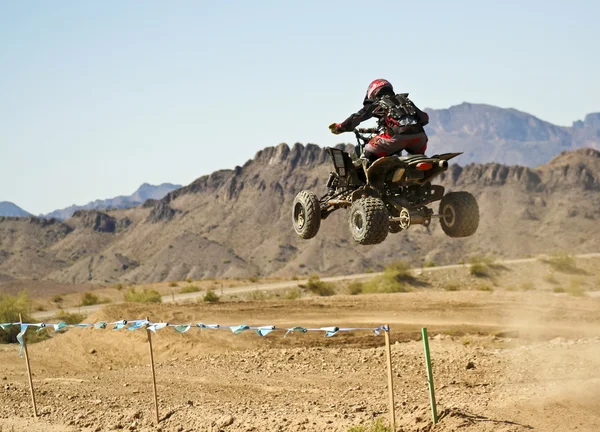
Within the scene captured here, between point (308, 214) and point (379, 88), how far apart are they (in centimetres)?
279

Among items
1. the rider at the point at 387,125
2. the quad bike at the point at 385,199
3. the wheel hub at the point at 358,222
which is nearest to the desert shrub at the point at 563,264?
the quad bike at the point at 385,199

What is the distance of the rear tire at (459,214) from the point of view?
1300 centimetres

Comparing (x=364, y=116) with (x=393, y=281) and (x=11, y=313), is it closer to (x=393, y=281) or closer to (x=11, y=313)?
(x=11, y=313)

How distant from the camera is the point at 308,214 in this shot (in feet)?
46.2

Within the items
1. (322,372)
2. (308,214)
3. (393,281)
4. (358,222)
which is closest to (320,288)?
(393,281)

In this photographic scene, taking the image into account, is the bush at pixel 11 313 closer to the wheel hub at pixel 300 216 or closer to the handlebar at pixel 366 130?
the wheel hub at pixel 300 216

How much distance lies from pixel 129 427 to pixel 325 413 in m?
4.24

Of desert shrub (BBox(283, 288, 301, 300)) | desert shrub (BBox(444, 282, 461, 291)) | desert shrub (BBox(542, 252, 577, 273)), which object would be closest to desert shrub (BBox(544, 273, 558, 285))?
desert shrub (BBox(542, 252, 577, 273))

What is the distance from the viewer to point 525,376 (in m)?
17.5

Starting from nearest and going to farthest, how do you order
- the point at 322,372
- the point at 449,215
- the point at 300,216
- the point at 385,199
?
the point at 449,215
the point at 385,199
the point at 300,216
the point at 322,372

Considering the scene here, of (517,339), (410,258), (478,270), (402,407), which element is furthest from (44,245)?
(402,407)

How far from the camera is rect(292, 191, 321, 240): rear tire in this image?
14.0 meters

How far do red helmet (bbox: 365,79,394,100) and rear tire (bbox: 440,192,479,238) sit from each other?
85.6 inches

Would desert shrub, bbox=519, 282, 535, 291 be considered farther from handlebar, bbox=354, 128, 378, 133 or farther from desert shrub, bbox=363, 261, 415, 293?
handlebar, bbox=354, 128, 378, 133
